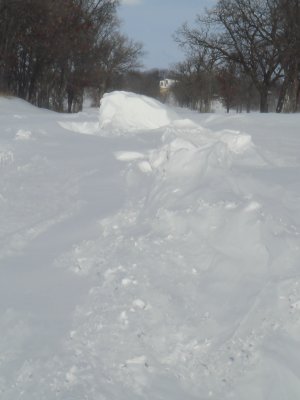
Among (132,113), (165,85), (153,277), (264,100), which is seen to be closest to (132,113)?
(132,113)

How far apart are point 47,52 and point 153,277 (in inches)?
762

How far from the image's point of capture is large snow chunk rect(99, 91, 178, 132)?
7.23 meters

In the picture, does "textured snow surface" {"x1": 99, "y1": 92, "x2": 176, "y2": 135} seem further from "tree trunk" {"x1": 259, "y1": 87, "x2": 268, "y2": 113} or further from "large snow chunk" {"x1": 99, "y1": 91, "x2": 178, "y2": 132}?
"tree trunk" {"x1": 259, "y1": 87, "x2": 268, "y2": 113}

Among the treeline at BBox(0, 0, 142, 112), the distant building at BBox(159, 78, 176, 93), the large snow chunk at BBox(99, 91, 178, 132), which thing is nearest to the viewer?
the large snow chunk at BBox(99, 91, 178, 132)

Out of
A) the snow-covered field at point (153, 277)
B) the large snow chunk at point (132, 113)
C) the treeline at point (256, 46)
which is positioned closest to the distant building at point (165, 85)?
the treeline at point (256, 46)

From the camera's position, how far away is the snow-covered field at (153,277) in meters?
2.20

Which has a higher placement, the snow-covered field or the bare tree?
the bare tree

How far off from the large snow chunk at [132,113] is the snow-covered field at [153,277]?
232cm

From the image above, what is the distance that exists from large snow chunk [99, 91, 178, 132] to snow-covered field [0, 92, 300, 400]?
91.5 inches

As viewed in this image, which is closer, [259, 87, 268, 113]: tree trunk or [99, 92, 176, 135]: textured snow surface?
[99, 92, 176, 135]: textured snow surface

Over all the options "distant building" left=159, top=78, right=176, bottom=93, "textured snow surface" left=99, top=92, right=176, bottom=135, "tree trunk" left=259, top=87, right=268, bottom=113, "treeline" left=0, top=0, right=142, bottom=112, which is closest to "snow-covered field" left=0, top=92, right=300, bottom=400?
"textured snow surface" left=99, top=92, right=176, bottom=135

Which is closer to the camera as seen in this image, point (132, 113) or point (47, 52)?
point (132, 113)

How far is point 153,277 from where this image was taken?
9.46 ft

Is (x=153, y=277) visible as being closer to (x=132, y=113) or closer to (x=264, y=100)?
(x=132, y=113)
